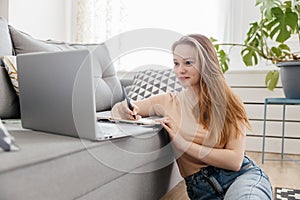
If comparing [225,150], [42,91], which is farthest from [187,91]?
[42,91]

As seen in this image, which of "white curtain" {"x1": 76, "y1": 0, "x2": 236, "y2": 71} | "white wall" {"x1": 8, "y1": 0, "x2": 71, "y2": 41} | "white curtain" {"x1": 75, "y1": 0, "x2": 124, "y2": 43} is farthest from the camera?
"white curtain" {"x1": 75, "y1": 0, "x2": 124, "y2": 43}

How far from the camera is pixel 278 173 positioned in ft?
6.08

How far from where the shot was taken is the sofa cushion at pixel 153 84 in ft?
5.08

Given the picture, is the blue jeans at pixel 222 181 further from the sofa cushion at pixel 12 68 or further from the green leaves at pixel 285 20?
the green leaves at pixel 285 20

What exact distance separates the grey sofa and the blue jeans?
0.50 ft

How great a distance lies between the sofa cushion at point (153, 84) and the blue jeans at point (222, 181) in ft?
1.61

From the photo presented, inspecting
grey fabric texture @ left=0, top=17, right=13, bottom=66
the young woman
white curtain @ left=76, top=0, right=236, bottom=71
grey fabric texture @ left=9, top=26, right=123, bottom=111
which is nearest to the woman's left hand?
the young woman

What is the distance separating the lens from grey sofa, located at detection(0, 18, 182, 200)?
1.82 ft

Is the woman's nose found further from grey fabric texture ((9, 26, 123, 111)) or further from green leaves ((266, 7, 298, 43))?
green leaves ((266, 7, 298, 43))

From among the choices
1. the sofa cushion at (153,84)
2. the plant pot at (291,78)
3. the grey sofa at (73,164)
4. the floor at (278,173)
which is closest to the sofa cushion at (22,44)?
the grey sofa at (73,164)

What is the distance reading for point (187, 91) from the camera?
1215mm

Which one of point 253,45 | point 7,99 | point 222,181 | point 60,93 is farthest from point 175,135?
point 253,45

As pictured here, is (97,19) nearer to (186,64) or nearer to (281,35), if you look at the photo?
(281,35)

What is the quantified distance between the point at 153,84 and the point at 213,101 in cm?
54
